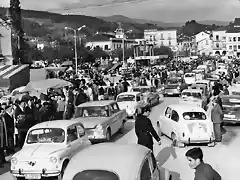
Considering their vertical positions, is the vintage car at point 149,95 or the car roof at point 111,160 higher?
the car roof at point 111,160

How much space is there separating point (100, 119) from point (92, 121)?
0.50 meters

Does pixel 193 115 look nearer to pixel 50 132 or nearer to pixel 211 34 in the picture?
pixel 50 132

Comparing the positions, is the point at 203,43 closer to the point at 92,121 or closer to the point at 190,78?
the point at 190,78

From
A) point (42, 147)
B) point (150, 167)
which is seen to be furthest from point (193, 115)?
point (150, 167)

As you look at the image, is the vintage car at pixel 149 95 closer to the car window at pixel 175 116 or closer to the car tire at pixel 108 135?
the car window at pixel 175 116

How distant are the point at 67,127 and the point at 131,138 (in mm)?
5768


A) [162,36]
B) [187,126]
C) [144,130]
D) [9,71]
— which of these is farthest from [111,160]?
[162,36]

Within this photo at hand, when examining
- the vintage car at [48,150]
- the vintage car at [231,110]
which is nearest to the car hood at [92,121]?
the vintage car at [48,150]

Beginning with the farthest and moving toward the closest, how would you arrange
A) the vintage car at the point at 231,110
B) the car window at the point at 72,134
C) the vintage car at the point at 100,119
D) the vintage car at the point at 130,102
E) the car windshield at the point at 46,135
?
the vintage car at the point at 130,102
the vintage car at the point at 231,110
the vintage car at the point at 100,119
the car window at the point at 72,134
the car windshield at the point at 46,135

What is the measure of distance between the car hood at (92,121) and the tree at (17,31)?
3519 centimetres

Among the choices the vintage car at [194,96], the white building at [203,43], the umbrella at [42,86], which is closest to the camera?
the vintage car at [194,96]

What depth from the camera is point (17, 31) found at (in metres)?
57.7

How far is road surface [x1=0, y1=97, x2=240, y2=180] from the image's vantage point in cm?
1205

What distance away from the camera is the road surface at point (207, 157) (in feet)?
39.5
